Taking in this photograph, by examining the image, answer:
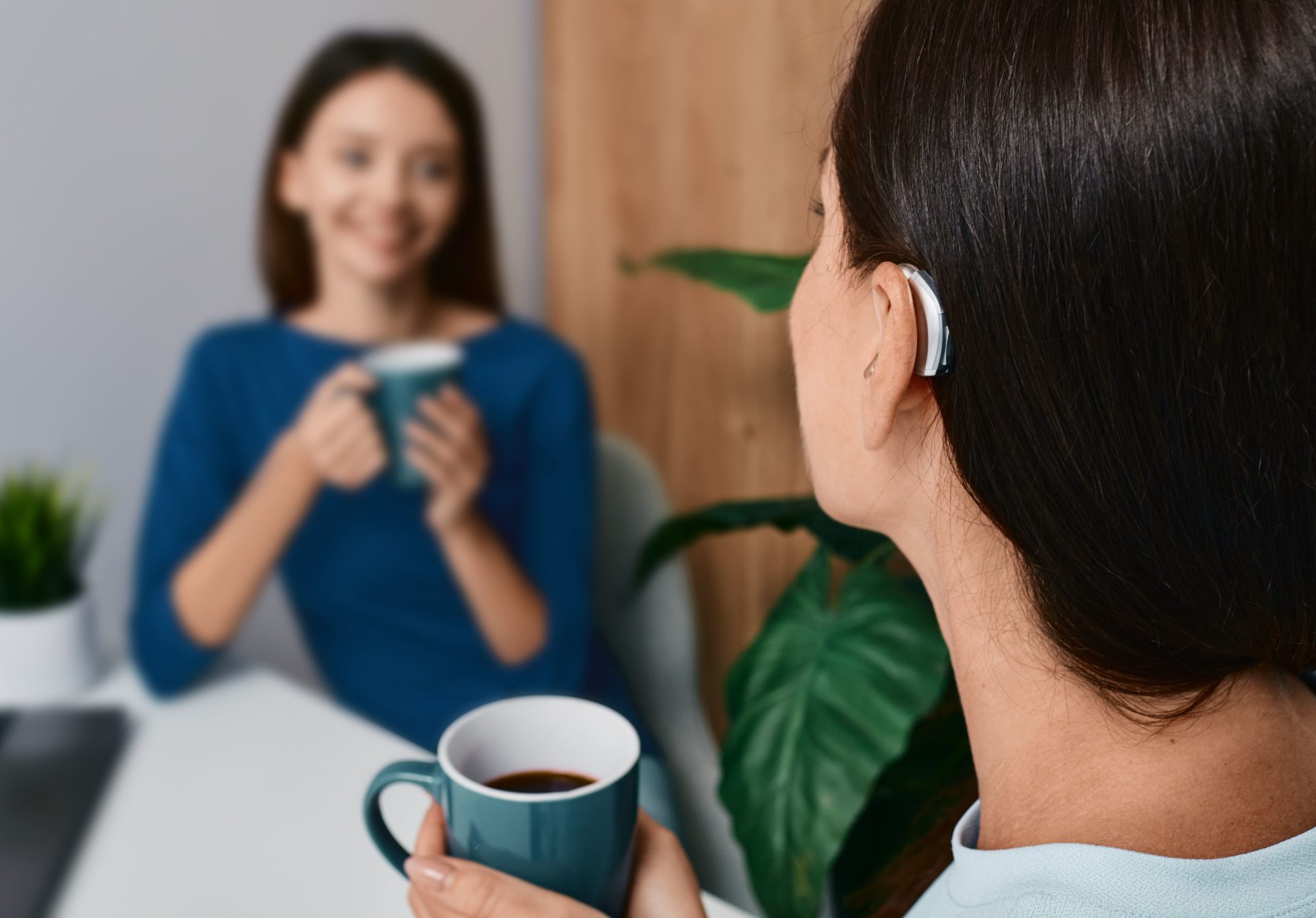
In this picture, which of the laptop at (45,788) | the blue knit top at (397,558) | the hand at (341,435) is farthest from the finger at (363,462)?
the laptop at (45,788)

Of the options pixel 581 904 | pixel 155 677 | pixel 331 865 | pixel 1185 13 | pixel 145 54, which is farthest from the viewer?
pixel 145 54

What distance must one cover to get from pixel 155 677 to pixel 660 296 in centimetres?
80

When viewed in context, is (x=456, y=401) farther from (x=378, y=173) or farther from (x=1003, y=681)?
(x=1003, y=681)

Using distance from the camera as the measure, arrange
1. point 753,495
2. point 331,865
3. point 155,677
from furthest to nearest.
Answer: point 753,495
point 155,677
point 331,865

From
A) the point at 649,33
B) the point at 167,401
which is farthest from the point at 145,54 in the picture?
the point at 649,33

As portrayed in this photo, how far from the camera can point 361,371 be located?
811 mm

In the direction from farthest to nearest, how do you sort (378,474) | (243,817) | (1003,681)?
1. (378,474)
2. (243,817)
3. (1003,681)

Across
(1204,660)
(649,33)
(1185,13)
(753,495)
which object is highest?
(649,33)

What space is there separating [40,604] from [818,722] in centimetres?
59

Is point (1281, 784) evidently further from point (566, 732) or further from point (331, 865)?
point (331, 865)

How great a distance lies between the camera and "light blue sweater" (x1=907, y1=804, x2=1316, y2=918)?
36 cm

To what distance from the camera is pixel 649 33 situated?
134 cm

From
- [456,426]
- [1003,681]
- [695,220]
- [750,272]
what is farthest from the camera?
[695,220]

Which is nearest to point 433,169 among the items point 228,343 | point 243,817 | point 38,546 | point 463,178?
point 463,178
